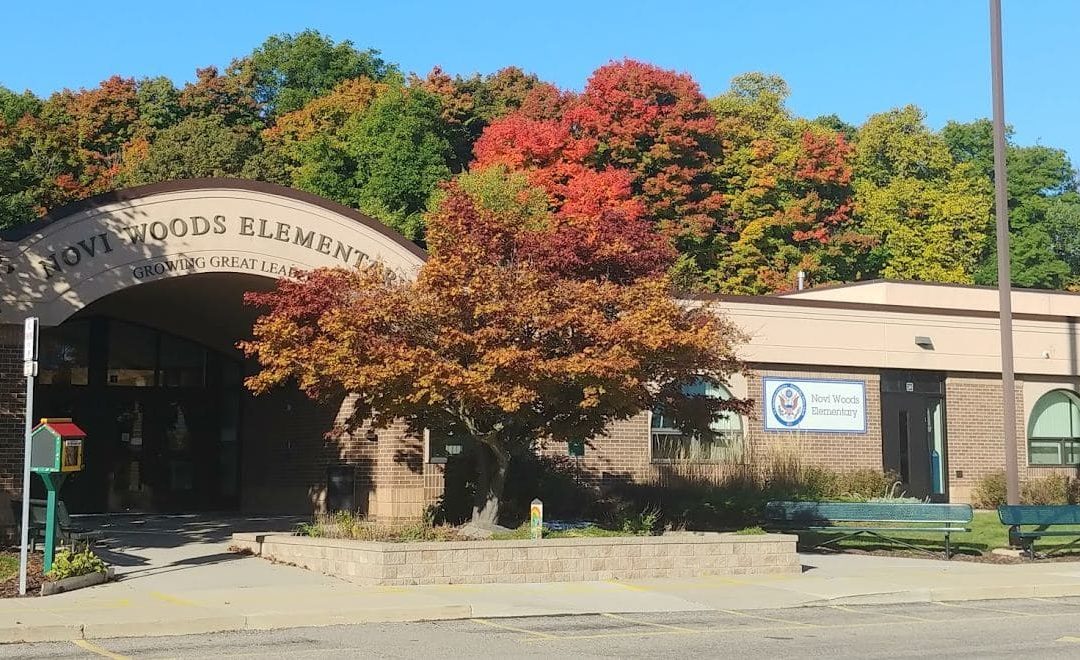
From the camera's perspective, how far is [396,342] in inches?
718

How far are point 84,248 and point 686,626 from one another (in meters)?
12.9

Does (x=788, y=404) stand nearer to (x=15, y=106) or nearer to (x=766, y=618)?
(x=766, y=618)

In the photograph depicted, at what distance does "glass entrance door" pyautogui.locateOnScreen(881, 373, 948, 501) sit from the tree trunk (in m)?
13.8

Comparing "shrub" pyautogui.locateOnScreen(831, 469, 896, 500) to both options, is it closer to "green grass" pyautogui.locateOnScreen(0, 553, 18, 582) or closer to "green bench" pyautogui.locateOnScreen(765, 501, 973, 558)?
"green bench" pyautogui.locateOnScreen(765, 501, 973, 558)

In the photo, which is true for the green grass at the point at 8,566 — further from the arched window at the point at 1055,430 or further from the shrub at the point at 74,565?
the arched window at the point at 1055,430

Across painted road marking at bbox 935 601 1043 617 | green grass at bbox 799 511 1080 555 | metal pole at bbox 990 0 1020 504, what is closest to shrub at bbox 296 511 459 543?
painted road marking at bbox 935 601 1043 617

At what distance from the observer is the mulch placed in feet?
49.5

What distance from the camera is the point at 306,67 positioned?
71938mm

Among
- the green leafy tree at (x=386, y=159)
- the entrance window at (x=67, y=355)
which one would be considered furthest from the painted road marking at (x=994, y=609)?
the green leafy tree at (x=386, y=159)

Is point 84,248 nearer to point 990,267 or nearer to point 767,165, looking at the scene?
point 767,165

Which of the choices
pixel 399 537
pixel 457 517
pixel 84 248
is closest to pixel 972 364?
pixel 457 517

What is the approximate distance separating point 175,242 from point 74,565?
8.03 meters

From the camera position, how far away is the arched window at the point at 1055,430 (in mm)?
33219

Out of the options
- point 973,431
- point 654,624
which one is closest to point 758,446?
point 973,431
